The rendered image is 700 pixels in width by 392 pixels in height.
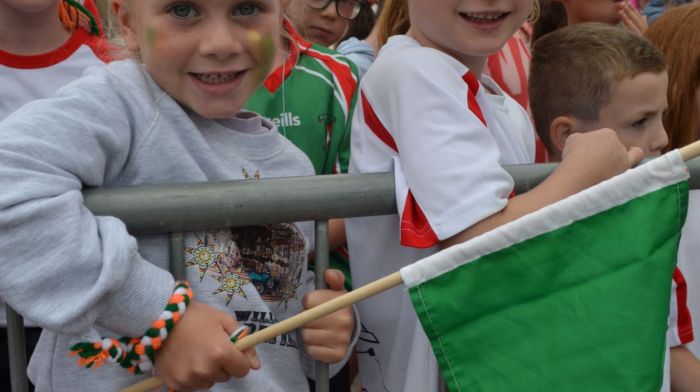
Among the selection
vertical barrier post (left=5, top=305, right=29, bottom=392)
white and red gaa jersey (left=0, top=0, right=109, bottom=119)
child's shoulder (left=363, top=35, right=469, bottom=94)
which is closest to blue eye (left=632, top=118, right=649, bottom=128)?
child's shoulder (left=363, top=35, right=469, bottom=94)

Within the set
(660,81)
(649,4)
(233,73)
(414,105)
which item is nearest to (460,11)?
(414,105)

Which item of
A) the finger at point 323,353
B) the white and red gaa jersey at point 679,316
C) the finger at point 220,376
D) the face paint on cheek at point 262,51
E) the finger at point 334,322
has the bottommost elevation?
the white and red gaa jersey at point 679,316

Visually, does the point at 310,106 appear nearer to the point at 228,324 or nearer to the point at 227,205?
the point at 227,205

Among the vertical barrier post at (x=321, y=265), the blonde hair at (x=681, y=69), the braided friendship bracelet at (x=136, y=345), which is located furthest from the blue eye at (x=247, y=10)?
the blonde hair at (x=681, y=69)

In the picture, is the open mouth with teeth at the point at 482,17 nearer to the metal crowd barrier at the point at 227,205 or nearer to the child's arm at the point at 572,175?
the child's arm at the point at 572,175

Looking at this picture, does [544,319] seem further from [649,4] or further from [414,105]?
[649,4]

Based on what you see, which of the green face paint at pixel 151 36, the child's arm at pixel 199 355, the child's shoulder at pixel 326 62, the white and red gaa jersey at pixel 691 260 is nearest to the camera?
the child's arm at pixel 199 355

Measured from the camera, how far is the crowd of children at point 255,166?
59.5 inches

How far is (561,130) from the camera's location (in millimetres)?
2512

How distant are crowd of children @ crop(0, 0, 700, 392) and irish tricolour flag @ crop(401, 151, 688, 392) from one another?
121mm

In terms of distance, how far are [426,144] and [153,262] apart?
566 mm

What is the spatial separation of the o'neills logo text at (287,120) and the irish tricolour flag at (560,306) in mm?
1012

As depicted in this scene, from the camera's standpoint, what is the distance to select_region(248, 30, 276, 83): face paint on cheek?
Answer: 5.98ft

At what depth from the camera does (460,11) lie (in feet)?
6.83
